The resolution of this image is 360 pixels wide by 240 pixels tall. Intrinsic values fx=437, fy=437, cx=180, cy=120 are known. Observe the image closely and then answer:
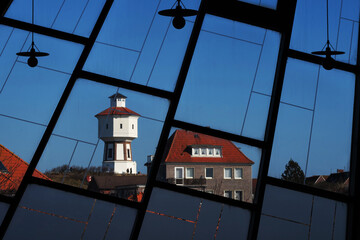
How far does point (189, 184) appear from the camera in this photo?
13.0 ft

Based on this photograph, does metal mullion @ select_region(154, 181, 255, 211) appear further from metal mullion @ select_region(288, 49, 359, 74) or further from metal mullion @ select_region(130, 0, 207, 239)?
metal mullion @ select_region(288, 49, 359, 74)

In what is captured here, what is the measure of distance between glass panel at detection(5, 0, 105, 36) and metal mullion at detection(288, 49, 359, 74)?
193cm

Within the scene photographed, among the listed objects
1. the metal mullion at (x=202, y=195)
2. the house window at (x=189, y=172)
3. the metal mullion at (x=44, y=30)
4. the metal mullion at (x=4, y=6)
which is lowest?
the metal mullion at (x=202, y=195)

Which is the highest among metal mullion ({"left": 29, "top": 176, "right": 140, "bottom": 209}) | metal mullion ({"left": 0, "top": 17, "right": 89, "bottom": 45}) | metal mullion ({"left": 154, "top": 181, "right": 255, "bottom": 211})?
metal mullion ({"left": 0, "top": 17, "right": 89, "bottom": 45})

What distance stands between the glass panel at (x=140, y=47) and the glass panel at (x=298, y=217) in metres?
1.43

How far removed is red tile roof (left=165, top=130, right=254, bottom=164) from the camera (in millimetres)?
3965

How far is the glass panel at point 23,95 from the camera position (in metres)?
3.80

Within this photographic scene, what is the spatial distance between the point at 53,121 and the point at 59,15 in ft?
3.44

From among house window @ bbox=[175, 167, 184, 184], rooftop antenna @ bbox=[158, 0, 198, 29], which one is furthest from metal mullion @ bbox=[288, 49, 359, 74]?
house window @ bbox=[175, 167, 184, 184]

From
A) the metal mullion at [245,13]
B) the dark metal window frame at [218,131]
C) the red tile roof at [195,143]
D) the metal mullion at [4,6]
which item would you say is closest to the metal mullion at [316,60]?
the dark metal window frame at [218,131]

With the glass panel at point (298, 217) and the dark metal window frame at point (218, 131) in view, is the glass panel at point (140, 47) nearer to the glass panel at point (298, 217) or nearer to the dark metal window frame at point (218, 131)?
the dark metal window frame at point (218, 131)

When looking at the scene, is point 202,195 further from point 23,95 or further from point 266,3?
point 266,3

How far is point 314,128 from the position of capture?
4125 millimetres

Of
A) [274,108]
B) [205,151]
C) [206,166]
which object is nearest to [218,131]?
[205,151]
